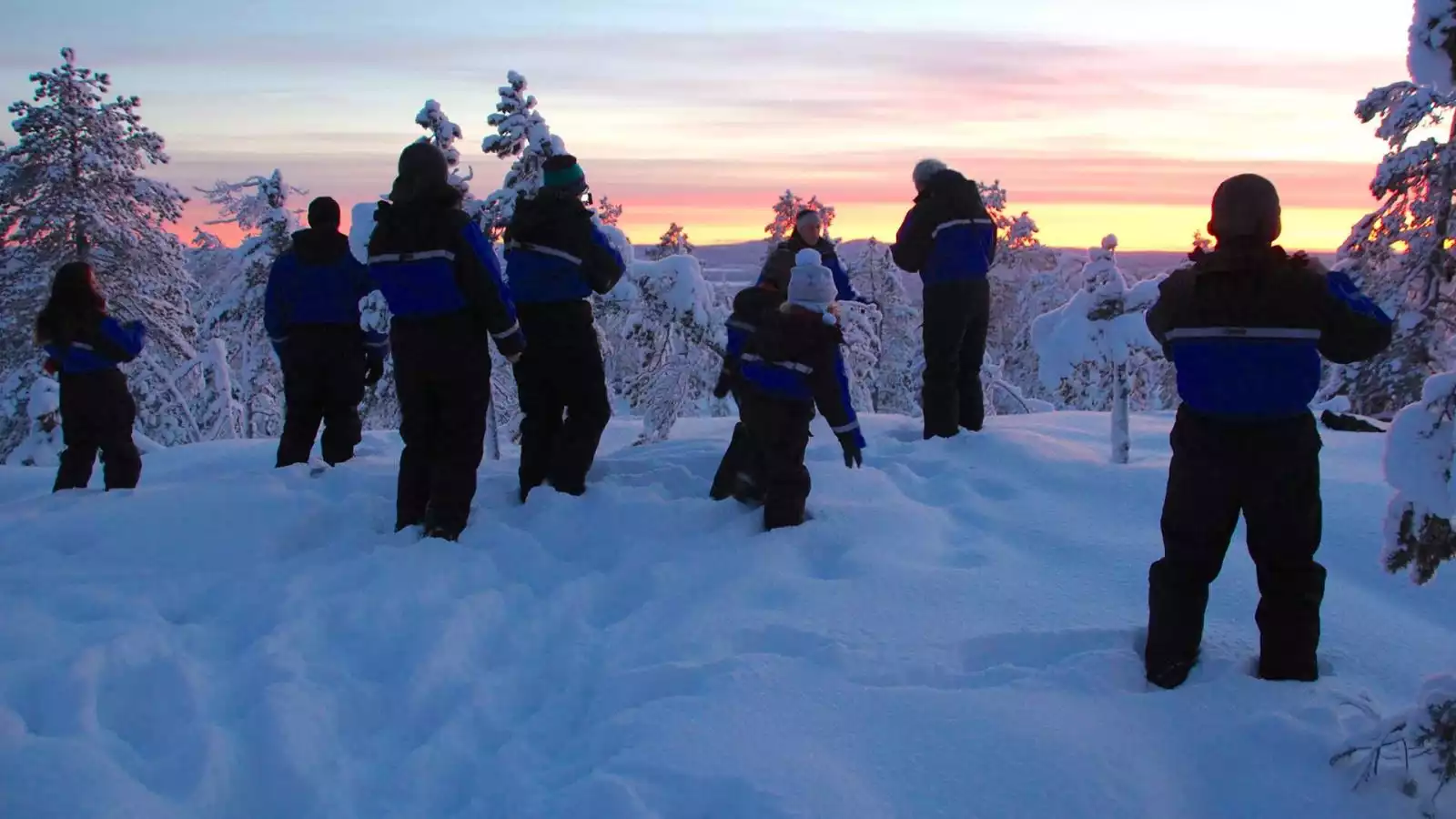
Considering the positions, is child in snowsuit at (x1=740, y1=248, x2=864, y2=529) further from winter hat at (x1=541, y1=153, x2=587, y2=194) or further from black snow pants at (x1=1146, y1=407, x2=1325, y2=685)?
A: black snow pants at (x1=1146, y1=407, x2=1325, y2=685)

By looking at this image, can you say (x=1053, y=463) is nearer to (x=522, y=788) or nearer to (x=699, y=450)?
(x=699, y=450)

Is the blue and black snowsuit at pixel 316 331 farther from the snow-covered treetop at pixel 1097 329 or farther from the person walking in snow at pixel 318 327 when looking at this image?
the snow-covered treetop at pixel 1097 329

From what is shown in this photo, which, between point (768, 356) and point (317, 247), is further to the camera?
point (317, 247)

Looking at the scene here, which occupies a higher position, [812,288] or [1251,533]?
[812,288]

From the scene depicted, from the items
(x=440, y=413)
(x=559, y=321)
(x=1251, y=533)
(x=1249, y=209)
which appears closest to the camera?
(x=1249, y=209)

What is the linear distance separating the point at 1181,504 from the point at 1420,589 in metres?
2.10

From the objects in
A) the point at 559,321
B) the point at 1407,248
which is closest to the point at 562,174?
the point at 559,321

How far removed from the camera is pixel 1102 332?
8.25 m

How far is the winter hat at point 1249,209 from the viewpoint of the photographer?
3727 millimetres

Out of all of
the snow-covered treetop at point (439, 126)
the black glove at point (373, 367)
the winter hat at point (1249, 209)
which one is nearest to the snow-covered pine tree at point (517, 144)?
the snow-covered treetop at point (439, 126)

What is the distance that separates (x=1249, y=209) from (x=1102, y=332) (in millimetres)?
4682

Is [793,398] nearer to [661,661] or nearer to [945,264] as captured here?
[661,661]

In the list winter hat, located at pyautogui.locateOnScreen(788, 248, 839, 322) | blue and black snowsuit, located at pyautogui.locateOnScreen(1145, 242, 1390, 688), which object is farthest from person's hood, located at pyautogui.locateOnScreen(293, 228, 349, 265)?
blue and black snowsuit, located at pyautogui.locateOnScreen(1145, 242, 1390, 688)

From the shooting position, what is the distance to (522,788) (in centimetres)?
349
